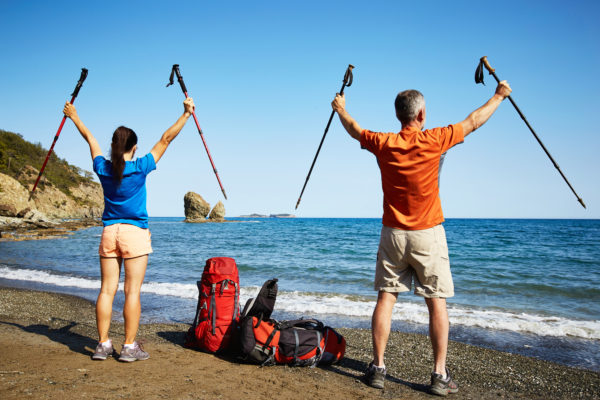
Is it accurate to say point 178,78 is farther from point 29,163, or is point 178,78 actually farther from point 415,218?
point 29,163

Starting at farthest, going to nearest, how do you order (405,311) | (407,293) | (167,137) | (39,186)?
1. (39,186)
2. (407,293)
3. (405,311)
4. (167,137)

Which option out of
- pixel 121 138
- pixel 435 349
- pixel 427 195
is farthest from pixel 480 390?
pixel 121 138

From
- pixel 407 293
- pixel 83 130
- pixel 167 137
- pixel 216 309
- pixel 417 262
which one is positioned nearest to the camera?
pixel 417 262

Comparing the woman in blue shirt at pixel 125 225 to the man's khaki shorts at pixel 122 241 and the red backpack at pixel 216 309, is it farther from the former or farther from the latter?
the red backpack at pixel 216 309

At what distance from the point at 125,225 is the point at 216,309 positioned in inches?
56.7

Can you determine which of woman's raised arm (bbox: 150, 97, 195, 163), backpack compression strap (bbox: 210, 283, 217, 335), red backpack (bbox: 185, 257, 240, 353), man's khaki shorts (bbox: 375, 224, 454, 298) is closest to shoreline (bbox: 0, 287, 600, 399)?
red backpack (bbox: 185, 257, 240, 353)

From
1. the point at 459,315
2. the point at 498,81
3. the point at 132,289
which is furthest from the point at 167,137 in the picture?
the point at 459,315

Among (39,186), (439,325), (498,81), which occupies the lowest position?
(439,325)

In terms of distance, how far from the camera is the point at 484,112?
3213 mm

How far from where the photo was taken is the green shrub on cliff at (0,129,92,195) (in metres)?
51.3

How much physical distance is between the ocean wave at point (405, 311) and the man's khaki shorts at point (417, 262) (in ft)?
12.5

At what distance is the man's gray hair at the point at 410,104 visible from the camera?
10.5ft

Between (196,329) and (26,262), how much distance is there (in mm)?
12755

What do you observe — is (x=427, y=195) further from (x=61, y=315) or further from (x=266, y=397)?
(x=61, y=315)
